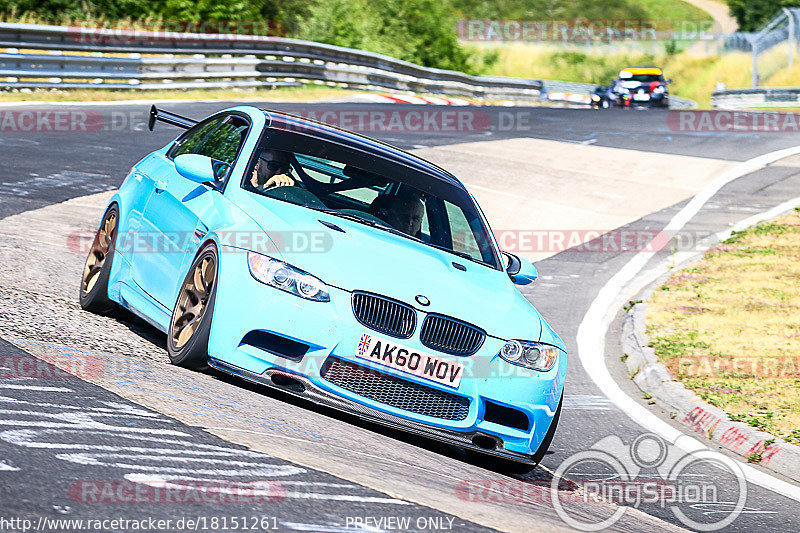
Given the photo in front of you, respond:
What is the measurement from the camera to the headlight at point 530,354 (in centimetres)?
607

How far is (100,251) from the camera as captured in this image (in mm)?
8047

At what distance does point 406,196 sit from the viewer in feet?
23.9

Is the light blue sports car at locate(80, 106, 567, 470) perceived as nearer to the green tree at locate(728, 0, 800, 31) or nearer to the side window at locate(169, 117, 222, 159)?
the side window at locate(169, 117, 222, 159)

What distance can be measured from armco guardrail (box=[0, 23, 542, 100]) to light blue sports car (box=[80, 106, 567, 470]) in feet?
52.2

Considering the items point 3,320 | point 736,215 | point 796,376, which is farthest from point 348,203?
point 736,215

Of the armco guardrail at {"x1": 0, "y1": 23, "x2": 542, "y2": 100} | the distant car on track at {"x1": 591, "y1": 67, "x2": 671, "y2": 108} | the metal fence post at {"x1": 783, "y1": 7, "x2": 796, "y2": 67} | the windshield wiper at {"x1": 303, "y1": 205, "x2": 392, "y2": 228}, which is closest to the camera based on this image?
the windshield wiper at {"x1": 303, "y1": 205, "x2": 392, "y2": 228}

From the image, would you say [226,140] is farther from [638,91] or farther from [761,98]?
[638,91]

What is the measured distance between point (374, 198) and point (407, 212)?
0.24 meters

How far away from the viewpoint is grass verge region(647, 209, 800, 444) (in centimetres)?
841

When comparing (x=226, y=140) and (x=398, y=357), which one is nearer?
(x=398, y=357)
